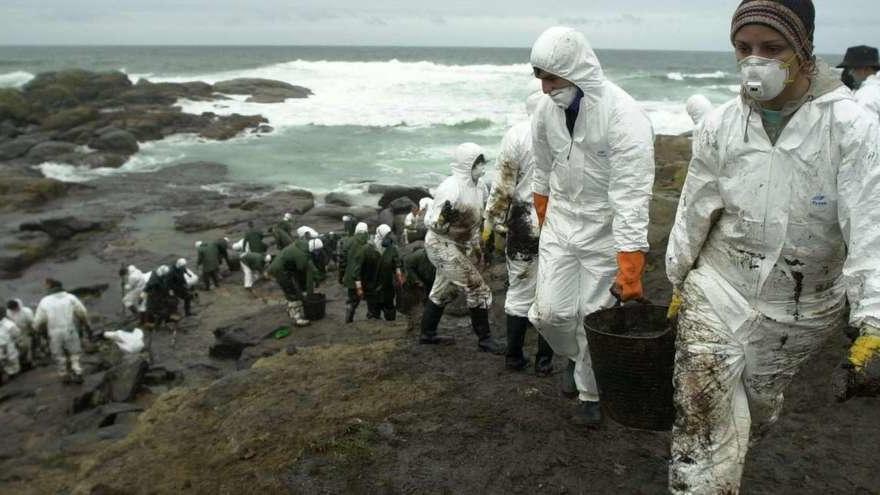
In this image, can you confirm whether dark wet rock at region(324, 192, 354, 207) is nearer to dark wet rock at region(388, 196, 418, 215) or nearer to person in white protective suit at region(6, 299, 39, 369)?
dark wet rock at region(388, 196, 418, 215)

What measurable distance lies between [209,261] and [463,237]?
8.96 metres

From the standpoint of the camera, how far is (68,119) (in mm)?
32969

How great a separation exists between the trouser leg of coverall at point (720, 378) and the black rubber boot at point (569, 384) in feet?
6.05

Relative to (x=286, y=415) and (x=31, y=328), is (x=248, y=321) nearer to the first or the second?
(x=31, y=328)

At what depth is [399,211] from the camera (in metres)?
18.6

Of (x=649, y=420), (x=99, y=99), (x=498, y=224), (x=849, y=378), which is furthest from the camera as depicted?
(x=99, y=99)

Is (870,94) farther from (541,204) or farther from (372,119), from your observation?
(372,119)

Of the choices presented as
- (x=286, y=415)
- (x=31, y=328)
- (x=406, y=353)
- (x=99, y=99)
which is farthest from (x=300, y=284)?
(x=99, y=99)

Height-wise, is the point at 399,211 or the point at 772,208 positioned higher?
the point at 772,208

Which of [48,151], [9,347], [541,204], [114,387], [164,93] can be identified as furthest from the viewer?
[164,93]

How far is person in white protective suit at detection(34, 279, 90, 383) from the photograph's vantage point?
954cm

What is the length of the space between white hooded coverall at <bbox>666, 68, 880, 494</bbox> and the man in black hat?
465 cm

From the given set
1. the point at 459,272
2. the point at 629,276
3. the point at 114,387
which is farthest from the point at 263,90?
the point at 629,276

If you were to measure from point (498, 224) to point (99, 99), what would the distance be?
42271 mm
